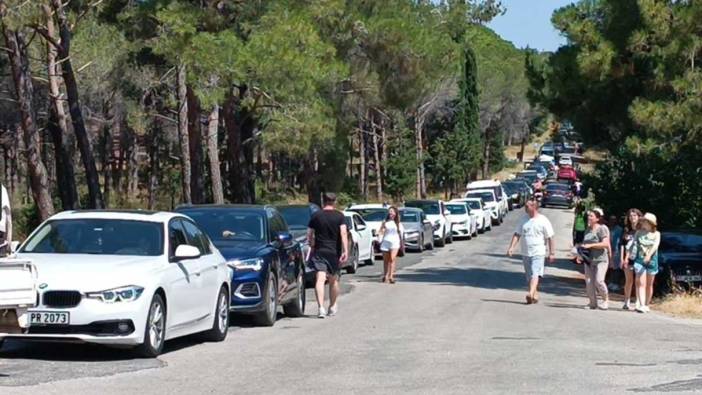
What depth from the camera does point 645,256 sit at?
20438 millimetres

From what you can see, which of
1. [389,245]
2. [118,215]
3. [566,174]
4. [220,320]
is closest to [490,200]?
[566,174]

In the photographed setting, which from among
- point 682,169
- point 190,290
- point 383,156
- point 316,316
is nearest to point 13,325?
point 190,290

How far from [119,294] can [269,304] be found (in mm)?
4725

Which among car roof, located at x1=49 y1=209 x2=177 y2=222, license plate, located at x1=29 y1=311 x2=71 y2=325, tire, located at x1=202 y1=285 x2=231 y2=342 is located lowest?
tire, located at x1=202 y1=285 x2=231 y2=342

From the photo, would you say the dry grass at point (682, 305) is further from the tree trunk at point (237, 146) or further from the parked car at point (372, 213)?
the tree trunk at point (237, 146)

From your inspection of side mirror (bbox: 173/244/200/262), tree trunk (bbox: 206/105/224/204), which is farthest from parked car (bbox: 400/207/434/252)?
side mirror (bbox: 173/244/200/262)

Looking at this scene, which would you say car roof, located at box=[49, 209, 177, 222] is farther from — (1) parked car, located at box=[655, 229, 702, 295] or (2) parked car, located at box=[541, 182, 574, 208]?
(2) parked car, located at box=[541, 182, 574, 208]

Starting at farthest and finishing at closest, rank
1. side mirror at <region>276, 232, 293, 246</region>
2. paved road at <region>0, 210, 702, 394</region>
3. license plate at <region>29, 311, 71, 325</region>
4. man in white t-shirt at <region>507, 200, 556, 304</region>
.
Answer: man in white t-shirt at <region>507, 200, 556, 304</region>, side mirror at <region>276, 232, 293, 246</region>, license plate at <region>29, 311, 71, 325</region>, paved road at <region>0, 210, 702, 394</region>

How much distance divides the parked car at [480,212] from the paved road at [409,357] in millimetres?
31752

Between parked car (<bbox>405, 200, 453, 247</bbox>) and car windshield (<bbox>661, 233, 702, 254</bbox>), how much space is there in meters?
19.9

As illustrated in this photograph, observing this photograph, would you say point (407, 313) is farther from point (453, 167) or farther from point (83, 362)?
point (453, 167)

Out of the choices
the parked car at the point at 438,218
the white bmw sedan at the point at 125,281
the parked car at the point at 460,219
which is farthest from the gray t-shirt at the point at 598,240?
the parked car at the point at 460,219

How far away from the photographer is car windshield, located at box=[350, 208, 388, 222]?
→ 124 ft

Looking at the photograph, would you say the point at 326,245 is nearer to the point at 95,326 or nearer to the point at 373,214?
the point at 95,326
